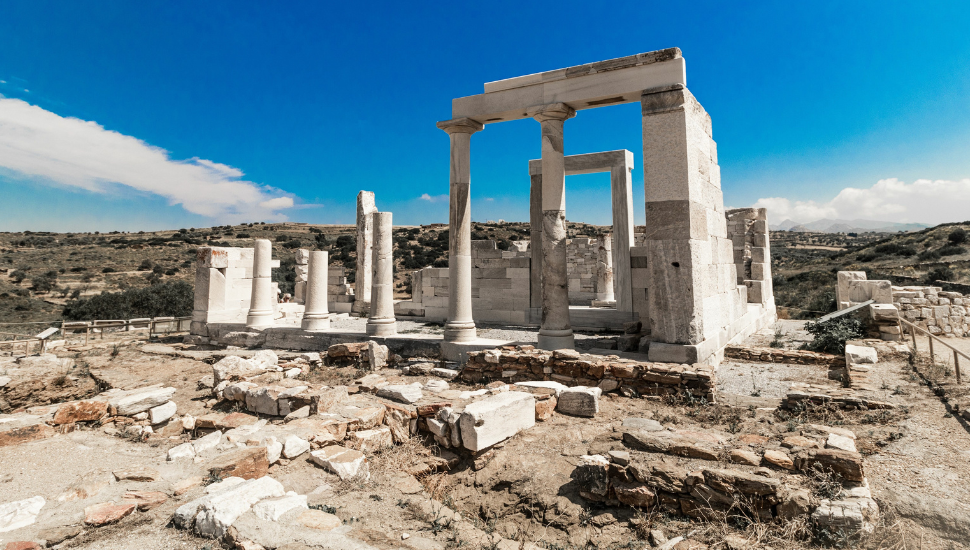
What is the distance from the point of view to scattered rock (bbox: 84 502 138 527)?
3964 mm

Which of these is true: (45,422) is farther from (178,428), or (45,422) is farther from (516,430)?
(516,430)

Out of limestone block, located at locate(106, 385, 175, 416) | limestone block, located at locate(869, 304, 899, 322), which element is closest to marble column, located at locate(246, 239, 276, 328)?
limestone block, located at locate(106, 385, 175, 416)

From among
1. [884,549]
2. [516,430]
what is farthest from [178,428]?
[884,549]

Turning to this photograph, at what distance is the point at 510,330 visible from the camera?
13250mm

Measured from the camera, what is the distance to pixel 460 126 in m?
10.3

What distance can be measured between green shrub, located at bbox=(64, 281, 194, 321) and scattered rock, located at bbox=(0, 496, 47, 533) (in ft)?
75.1

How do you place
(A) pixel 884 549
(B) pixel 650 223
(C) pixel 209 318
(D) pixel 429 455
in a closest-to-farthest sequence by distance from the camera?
(A) pixel 884 549 → (D) pixel 429 455 → (B) pixel 650 223 → (C) pixel 209 318

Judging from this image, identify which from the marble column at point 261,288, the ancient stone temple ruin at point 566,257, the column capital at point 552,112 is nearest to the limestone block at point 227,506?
the ancient stone temple ruin at point 566,257

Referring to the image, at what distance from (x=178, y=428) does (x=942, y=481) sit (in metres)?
8.87

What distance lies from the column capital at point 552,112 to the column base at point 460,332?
4.58m

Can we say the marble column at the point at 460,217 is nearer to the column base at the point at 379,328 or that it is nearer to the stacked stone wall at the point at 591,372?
the stacked stone wall at the point at 591,372

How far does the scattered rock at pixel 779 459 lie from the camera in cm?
430

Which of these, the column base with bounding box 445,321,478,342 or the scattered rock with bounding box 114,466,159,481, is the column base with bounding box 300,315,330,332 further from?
the scattered rock with bounding box 114,466,159,481

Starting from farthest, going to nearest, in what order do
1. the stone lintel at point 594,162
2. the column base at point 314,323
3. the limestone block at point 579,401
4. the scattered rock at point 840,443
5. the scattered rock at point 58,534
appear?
the stone lintel at point 594,162 → the column base at point 314,323 → the limestone block at point 579,401 → the scattered rock at point 840,443 → the scattered rock at point 58,534
